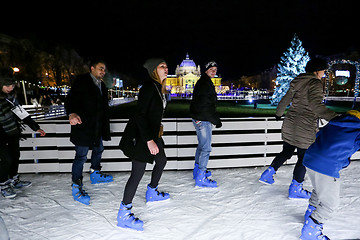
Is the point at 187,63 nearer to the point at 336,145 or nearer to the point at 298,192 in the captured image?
the point at 298,192

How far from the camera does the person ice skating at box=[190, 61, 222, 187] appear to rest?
3.94 meters

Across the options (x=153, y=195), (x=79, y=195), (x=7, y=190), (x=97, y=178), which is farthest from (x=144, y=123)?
(x=7, y=190)

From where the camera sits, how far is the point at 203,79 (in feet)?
13.1

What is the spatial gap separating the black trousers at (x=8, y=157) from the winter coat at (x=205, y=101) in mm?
3096

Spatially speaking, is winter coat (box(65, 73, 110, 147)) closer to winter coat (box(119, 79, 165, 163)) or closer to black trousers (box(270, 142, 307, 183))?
winter coat (box(119, 79, 165, 163))

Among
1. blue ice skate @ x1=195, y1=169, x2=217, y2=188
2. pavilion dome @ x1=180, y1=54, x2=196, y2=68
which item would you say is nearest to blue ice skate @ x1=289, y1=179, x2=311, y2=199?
blue ice skate @ x1=195, y1=169, x2=217, y2=188

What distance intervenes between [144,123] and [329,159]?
205cm

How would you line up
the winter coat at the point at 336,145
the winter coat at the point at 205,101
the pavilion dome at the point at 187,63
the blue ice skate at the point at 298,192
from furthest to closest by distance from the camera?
the pavilion dome at the point at 187,63
the winter coat at the point at 205,101
the blue ice skate at the point at 298,192
the winter coat at the point at 336,145

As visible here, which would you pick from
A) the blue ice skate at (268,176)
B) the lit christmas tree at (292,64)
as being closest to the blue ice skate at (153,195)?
the blue ice skate at (268,176)

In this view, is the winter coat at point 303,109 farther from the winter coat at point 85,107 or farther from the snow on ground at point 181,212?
the winter coat at point 85,107

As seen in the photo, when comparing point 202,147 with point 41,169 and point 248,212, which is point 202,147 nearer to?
point 248,212

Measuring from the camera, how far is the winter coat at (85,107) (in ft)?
11.7

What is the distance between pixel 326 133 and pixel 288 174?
2864mm

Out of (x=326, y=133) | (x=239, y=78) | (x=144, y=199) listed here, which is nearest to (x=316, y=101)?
(x=326, y=133)
